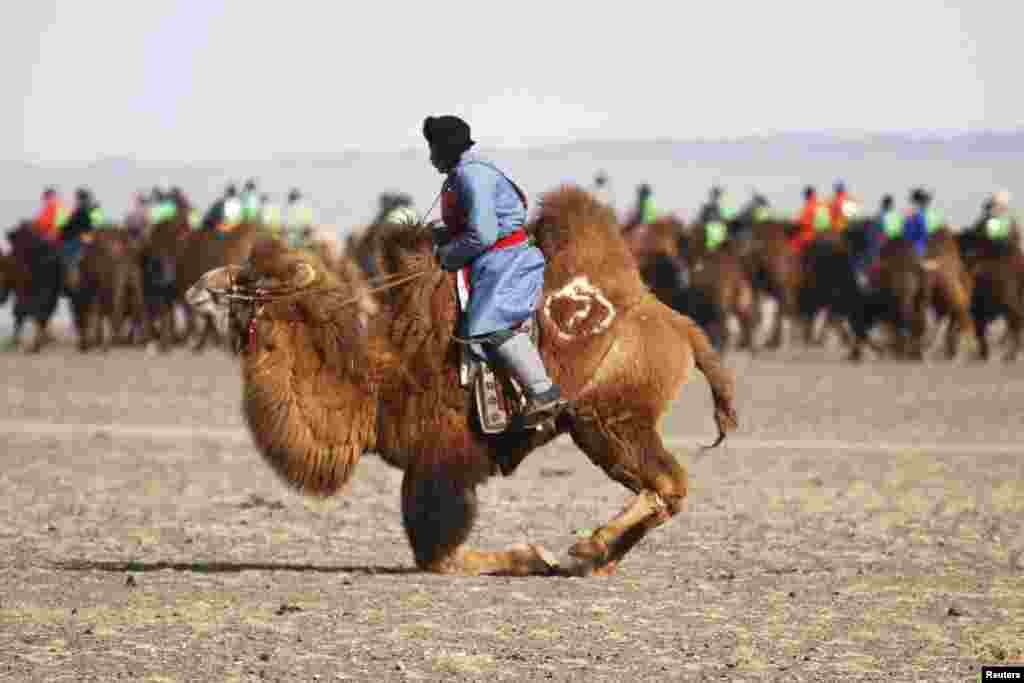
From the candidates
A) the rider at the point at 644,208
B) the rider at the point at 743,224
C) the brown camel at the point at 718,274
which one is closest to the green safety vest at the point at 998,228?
the brown camel at the point at 718,274

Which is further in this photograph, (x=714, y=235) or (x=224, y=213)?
(x=224, y=213)

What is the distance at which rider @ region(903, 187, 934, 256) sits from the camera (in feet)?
108

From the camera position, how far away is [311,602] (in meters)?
8.68

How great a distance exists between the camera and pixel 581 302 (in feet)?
30.7

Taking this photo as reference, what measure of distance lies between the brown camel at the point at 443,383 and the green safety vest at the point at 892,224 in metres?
24.2

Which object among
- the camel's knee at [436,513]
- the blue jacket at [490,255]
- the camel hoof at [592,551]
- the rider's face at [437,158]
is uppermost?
the rider's face at [437,158]

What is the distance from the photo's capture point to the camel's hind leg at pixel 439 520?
9148 mm

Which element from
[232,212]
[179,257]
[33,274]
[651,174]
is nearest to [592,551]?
[33,274]

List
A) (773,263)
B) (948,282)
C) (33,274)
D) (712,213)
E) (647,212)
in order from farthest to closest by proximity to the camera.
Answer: (647,212) → (712,213) → (773,263) → (33,274) → (948,282)

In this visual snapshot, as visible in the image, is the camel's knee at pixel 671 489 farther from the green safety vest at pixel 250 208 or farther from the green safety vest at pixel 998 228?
the green safety vest at pixel 250 208

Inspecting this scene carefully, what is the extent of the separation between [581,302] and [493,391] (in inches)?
19.9

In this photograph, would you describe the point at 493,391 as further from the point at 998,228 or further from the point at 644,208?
the point at 644,208

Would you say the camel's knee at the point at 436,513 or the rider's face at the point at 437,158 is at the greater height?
the rider's face at the point at 437,158

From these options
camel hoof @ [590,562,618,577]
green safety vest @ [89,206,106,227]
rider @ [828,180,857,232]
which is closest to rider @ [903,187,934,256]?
rider @ [828,180,857,232]
